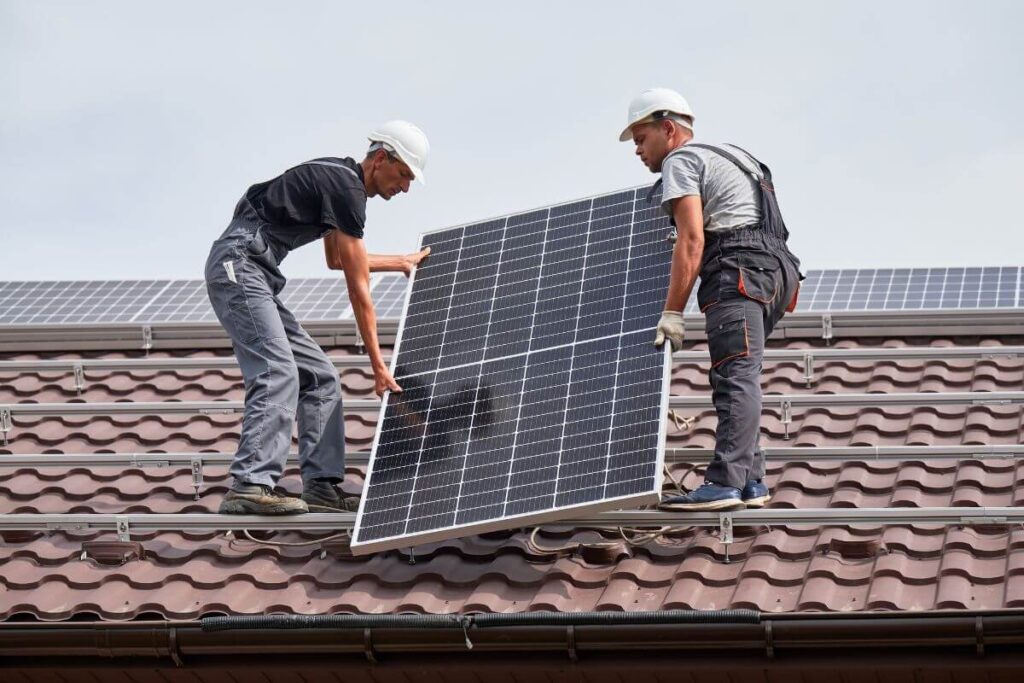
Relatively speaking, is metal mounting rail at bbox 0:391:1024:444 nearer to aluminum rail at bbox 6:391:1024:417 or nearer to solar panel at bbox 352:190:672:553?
aluminum rail at bbox 6:391:1024:417

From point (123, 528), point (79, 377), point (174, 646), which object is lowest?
point (174, 646)

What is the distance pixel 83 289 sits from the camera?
47.2 ft

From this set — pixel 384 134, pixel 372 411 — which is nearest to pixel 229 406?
pixel 372 411

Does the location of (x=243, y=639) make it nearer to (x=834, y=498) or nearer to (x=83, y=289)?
(x=834, y=498)

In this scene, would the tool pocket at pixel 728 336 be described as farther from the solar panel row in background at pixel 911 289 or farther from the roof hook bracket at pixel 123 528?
the solar panel row in background at pixel 911 289

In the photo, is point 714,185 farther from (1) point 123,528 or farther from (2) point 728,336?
(1) point 123,528

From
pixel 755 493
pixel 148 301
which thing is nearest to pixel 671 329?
pixel 755 493

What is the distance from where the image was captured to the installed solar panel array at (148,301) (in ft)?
42.1

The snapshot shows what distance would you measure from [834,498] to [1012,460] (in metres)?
1.00

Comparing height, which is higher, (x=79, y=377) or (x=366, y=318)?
(x=79, y=377)

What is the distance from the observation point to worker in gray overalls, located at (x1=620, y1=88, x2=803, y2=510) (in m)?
8.07

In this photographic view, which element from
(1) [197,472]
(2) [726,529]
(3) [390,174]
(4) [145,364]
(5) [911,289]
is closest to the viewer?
(2) [726,529]

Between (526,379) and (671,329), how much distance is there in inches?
32.5

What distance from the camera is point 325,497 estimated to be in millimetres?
8734
